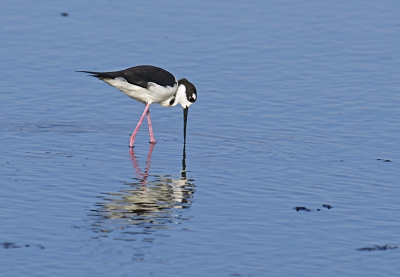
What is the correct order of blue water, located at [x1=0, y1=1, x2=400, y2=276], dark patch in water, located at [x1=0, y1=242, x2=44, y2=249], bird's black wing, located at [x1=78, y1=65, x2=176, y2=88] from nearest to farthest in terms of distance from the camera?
dark patch in water, located at [x1=0, y1=242, x2=44, y2=249] < blue water, located at [x1=0, y1=1, x2=400, y2=276] < bird's black wing, located at [x1=78, y1=65, x2=176, y2=88]

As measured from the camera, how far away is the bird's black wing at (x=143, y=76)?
14.9m

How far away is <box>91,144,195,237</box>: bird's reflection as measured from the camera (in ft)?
33.8

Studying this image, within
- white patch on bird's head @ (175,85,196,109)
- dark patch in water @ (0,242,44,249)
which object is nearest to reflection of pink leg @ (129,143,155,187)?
white patch on bird's head @ (175,85,196,109)

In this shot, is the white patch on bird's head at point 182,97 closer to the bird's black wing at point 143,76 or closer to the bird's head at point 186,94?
the bird's head at point 186,94

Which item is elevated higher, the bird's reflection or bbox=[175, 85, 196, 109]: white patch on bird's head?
bbox=[175, 85, 196, 109]: white patch on bird's head

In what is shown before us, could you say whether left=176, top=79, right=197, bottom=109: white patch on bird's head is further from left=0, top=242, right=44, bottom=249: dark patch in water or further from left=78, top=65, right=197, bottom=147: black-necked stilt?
left=0, top=242, right=44, bottom=249: dark patch in water

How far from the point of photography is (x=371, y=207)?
37.6 ft

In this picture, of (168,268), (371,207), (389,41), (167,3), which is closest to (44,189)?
(168,268)

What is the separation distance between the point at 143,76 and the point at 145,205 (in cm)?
425

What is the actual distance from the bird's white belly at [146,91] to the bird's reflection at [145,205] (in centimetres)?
219

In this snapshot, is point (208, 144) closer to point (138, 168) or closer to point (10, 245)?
point (138, 168)

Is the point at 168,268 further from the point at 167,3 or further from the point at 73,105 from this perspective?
the point at 167,3

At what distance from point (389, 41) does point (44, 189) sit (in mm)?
11849

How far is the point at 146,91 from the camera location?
15.3m
